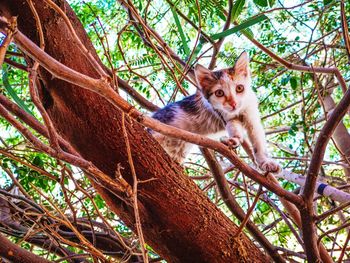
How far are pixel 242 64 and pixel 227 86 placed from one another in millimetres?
192

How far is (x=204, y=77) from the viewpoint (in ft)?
8.66

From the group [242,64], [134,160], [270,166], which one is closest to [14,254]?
[134,160]

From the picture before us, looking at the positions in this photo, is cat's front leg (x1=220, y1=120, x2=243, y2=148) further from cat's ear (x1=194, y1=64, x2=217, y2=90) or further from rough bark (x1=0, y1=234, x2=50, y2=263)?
rough bark (x1=0, y1=234, x2=50, y2=263)

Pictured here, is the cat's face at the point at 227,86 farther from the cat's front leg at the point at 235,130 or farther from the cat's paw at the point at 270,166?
the cat's paw at the point at 270,166

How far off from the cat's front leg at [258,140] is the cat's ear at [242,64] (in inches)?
10.4

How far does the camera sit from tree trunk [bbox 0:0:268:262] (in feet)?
4.66

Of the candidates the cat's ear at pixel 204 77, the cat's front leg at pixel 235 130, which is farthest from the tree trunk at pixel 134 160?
the cat's ear at pixel 204 77

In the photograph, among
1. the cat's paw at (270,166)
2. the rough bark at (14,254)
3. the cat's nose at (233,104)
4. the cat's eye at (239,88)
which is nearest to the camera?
the rough bark at (14,254)

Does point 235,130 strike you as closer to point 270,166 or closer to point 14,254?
point 270,166

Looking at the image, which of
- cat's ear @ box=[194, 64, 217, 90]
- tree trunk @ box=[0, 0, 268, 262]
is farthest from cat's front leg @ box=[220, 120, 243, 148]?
tree trunk @ box=[0, 0, 268, 262]

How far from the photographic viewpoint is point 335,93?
14.5 ft

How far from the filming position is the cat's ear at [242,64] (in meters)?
2.64

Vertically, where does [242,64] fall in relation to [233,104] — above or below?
above

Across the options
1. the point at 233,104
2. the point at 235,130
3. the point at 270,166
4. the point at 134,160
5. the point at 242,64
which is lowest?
the point at 134,160
